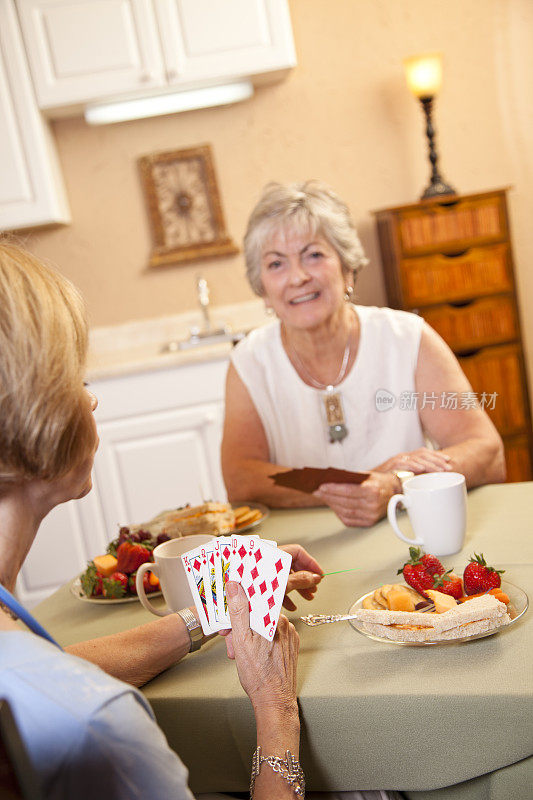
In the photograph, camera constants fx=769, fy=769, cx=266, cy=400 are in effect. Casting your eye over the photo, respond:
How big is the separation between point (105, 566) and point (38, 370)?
0.64 m

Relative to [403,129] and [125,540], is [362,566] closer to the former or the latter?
[125,540]

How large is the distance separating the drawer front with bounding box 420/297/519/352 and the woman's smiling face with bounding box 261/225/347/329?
51.7 inches

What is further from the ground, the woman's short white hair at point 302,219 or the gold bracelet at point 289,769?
the woman's short white hair at point 302,219

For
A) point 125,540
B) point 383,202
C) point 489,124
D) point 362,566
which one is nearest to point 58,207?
point 383,202

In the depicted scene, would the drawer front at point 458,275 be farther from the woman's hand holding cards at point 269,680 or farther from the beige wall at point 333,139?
the woman's hand holding cards at point 269,680

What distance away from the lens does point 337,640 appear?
3.16 feet

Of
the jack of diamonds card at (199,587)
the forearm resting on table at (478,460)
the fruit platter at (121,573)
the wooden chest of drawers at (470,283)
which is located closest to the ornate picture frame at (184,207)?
the wooden chest of drawers at (470,283)

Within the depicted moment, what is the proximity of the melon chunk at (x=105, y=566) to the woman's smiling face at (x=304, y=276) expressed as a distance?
32.8 inches

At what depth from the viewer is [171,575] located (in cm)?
109

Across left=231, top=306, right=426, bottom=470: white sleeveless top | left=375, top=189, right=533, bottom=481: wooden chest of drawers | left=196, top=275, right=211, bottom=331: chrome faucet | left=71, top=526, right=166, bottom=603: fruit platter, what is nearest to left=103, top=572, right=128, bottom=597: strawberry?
left=71, top=526, right=166, bottom=603: fruit platter

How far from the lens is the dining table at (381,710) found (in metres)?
0.80

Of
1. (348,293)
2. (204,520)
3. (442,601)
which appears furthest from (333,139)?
(442,601)

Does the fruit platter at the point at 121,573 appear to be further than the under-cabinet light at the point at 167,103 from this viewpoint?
No

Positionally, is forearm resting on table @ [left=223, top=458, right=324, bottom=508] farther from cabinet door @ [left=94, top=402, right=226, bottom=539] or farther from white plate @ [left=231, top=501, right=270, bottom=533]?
cabinet door @ [left=94, top=402, right=226, bottom=539]
